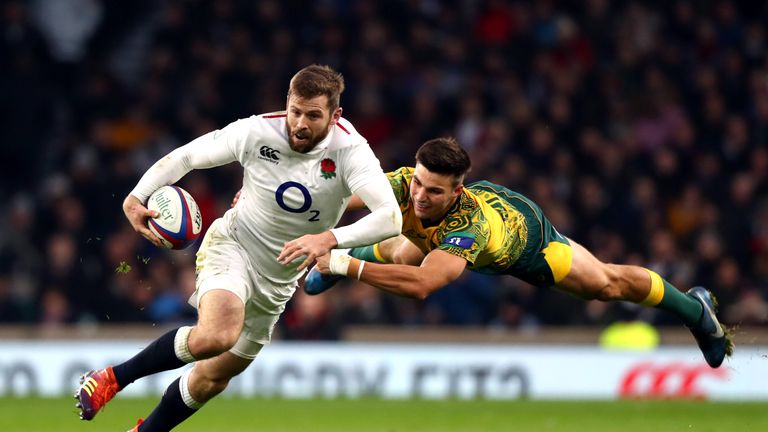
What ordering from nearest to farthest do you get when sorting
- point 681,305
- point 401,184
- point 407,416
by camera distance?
point 401,184 → point 681,305 → point 407,416

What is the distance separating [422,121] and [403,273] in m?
8.63

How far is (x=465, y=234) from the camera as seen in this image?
339 inches

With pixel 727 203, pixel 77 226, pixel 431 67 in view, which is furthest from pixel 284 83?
pixel 727 203

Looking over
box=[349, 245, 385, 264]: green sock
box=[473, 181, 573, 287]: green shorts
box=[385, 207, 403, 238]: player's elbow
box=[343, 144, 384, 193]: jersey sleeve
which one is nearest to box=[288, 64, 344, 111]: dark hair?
box=[343, 144, 384, 193]: jersey sleeve

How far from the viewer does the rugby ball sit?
7902 mm

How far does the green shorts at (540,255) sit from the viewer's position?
9.13 m

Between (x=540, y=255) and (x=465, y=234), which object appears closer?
(x=465, y=234)

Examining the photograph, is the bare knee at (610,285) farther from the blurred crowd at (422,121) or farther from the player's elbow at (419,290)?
the blurred crowd at (422,121)

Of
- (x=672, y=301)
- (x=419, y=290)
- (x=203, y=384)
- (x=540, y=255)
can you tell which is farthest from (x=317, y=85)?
(x=672, y=301)

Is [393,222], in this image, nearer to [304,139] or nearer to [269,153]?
[304,139]

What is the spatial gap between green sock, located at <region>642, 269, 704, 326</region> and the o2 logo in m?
2.63

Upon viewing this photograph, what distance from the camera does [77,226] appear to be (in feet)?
51.6

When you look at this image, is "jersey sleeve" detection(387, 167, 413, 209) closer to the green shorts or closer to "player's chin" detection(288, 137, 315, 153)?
the green shorts

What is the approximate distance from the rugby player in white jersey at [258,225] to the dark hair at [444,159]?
45cm
